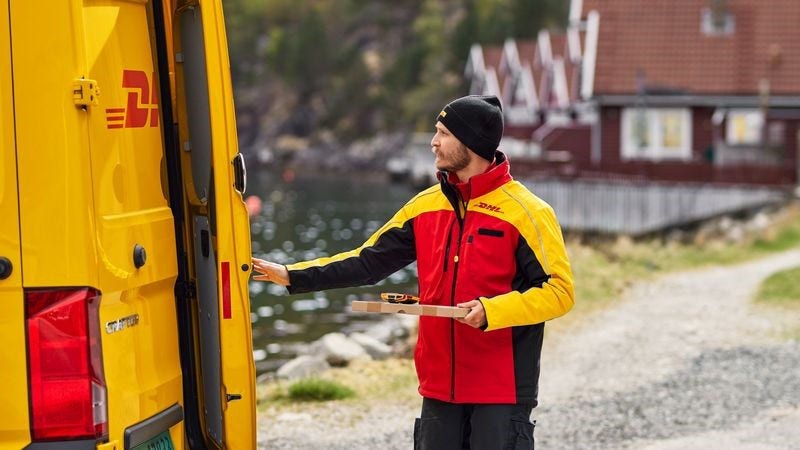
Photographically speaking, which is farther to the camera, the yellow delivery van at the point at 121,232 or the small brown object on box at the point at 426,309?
the small brown object on box at the point at 426,309

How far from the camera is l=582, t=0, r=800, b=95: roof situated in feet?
140

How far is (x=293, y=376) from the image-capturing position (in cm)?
1184

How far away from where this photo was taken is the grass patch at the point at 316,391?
32.7 ft

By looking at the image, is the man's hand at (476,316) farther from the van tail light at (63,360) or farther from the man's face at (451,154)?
the van tail light at (63,360)

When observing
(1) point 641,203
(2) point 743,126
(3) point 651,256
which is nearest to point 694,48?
(2) point 743,126

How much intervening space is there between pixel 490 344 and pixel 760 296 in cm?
1237

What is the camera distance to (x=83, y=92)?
3951 mm

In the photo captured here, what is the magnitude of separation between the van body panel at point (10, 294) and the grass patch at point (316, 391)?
6.00 meters

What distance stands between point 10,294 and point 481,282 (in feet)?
5.69

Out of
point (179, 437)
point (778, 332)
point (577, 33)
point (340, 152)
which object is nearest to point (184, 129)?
point (179, 437)

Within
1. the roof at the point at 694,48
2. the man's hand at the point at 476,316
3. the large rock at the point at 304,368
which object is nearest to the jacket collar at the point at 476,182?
the man's hand at the point at 476,316

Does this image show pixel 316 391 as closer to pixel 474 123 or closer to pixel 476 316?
pixel 474 123

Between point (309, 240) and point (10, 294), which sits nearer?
point (10, 294)

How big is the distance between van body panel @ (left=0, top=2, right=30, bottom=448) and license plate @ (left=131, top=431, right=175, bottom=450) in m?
0.49
